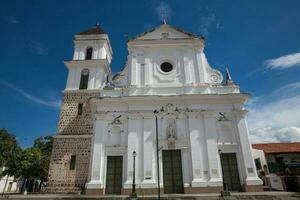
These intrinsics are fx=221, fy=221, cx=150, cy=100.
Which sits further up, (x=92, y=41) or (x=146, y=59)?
(x=92, y=41)

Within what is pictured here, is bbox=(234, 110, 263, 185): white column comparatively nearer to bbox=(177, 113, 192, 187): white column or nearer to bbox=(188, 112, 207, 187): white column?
bbox=(188, 112, 207, 187): white column

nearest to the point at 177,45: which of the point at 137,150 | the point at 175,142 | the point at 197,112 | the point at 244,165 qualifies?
the point at 197,112

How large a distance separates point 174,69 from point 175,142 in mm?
6940

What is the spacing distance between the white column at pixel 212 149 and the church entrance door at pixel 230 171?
0.68m

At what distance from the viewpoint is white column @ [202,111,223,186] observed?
16594mm

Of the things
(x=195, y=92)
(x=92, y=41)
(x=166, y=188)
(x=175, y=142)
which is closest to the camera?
(x=166, y=188)

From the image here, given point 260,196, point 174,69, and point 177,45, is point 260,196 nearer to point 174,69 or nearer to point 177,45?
point 174,69

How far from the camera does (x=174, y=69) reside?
20859mm

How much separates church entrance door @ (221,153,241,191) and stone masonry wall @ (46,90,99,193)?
37.2 ft

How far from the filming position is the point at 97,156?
1759 cm

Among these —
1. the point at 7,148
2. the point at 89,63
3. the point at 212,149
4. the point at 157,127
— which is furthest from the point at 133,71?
the point at 7,148

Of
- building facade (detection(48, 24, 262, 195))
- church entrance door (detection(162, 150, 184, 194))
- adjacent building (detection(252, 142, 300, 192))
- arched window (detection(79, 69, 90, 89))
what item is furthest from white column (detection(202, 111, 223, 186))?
arched window (detection(79, 69, 90, 89))

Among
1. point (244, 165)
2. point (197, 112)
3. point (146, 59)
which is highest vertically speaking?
point (146, 59)

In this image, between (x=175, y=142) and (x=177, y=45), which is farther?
(x=177, y=45)
